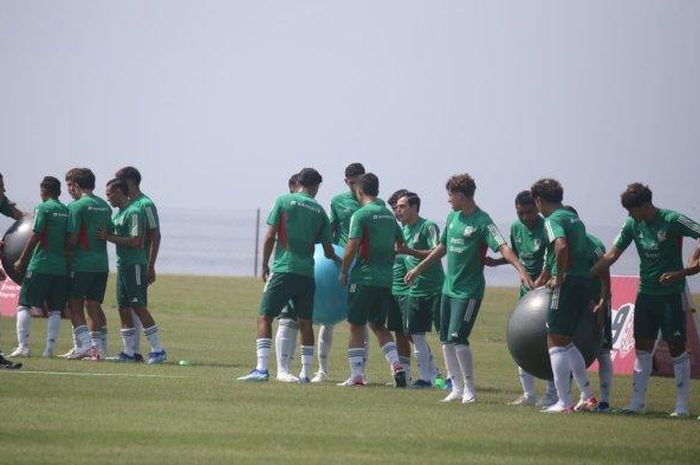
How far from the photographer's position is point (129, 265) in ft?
66.2

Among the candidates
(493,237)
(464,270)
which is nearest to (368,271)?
(464,270)

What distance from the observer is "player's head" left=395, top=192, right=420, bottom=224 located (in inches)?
732

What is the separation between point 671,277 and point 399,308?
14.1ft

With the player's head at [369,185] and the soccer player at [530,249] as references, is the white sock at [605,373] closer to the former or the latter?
the soccer player at [530,249]

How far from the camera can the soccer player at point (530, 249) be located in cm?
1644

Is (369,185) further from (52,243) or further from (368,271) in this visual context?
(52,243)

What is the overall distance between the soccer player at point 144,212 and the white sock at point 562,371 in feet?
22.8

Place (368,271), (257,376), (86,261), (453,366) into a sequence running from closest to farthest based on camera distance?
(453,366) < (257,376) < (368,271) < (86,261)

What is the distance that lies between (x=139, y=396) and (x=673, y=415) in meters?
5.42

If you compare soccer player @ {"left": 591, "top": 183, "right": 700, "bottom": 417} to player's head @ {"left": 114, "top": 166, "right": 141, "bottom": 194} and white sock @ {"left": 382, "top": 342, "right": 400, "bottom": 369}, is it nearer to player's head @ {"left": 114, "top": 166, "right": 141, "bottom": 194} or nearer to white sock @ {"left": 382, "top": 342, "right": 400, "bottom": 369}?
white sock @ {"left": 382, "top": 342, "right": 400, "bottom": 369}

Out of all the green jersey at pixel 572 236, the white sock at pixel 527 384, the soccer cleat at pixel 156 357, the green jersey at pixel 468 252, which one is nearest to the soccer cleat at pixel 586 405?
the white sock at pixel 527 384

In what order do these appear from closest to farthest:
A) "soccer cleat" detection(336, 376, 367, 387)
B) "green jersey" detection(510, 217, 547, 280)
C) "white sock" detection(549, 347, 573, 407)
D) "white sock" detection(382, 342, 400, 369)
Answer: "white sock" detection(549, 347, 573, 407) → "green jersey" detection(510, 217, 547, 280) → "soccer cleat" detection(336, 376, 367, 387) → "white sock" detection(382, 342, 400, 369)

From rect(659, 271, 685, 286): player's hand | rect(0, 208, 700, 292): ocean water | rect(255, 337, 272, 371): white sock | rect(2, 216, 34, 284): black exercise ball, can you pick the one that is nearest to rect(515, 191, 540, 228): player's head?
rect(659, 271, 685, 286): player's hand

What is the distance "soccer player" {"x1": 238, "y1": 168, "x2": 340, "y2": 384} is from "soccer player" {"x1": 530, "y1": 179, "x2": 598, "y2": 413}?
3.34m
